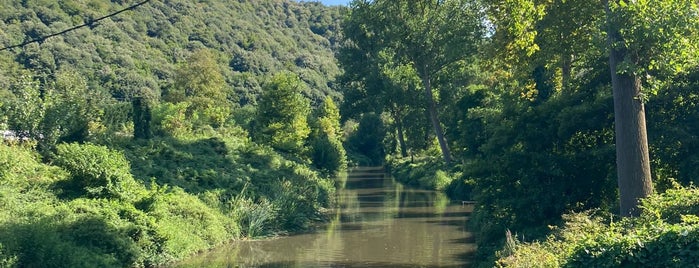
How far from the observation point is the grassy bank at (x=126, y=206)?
13.5m

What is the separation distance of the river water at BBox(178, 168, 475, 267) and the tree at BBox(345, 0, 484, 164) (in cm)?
1121

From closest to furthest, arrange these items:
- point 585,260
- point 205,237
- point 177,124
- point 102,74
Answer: point 585,260
point 205,237
point 177,124
point 102,74

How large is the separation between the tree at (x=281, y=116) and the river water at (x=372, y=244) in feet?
31.0

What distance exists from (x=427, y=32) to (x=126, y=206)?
1033 inches

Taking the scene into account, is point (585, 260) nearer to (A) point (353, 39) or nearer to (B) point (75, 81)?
(B) point (75, 81)

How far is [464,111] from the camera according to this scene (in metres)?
35.0

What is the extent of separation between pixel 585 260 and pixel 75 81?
22.7 meters

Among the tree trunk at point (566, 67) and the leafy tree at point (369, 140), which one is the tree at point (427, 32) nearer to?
A: the tree trunk at point (566, 67)

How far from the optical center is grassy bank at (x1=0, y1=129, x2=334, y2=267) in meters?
13.5

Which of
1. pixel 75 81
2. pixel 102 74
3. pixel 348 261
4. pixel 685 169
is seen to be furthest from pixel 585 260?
pixel 102 74

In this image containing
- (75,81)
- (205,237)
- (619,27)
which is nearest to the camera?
(619,27)

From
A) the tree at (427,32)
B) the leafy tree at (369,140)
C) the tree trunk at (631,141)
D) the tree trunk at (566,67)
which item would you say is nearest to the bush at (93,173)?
the tree trunk at (631,141)

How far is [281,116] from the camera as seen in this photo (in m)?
39.0

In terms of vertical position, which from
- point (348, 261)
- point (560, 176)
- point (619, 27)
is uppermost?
point (619, 27)
